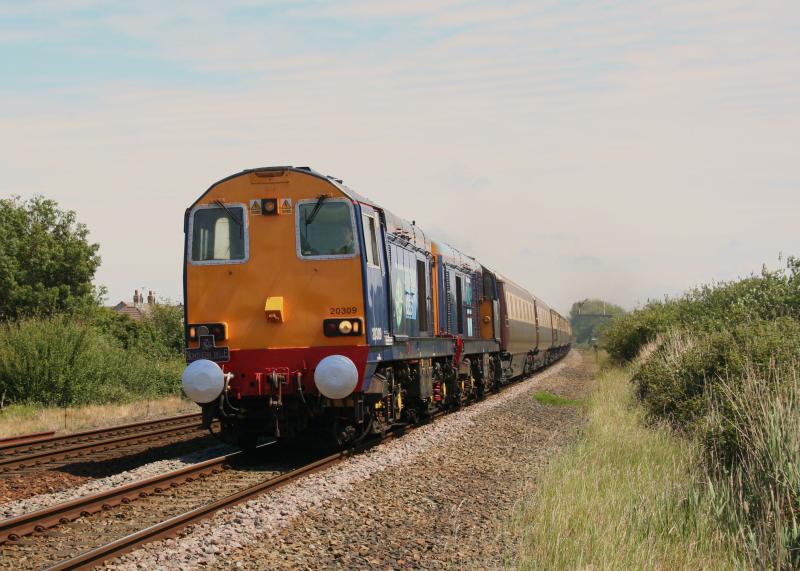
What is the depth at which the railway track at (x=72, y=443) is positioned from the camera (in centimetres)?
1237

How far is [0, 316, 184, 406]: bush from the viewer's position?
22.6 meters

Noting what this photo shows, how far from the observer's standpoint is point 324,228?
11.9 meters

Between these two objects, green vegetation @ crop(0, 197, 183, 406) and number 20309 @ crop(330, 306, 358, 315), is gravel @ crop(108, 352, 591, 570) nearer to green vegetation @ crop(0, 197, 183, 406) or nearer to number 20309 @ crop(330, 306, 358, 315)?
number 20309 @ crop(330, 306, 358, 315)

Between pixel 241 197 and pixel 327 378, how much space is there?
9.40ft

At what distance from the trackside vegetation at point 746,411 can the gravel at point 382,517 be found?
2109mm

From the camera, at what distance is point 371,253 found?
39.9ft

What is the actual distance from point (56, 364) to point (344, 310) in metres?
14.0

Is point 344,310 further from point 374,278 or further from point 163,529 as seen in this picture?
point 163,529

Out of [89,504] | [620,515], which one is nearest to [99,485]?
[89,504]

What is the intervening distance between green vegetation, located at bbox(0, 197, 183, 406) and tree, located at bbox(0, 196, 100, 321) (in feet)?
0.15

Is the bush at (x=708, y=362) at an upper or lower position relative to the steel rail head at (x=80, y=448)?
upper

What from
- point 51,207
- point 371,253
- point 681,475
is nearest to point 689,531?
point 681,475

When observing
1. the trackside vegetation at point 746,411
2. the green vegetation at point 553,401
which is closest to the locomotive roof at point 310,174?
the trackside vegetation at point 746,411

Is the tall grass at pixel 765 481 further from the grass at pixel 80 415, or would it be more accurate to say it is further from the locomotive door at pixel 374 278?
the grass at pixel 80 415
